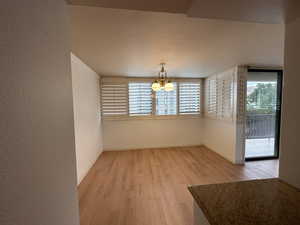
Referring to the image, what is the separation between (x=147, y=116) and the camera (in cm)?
435

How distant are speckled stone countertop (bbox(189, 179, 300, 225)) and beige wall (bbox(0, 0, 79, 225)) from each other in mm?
810

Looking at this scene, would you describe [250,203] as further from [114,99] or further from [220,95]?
[114,99]

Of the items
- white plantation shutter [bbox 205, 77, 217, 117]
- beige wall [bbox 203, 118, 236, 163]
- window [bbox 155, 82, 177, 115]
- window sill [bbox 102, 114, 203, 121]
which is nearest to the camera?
beige wall [bbox 203, 118, 236, 163]

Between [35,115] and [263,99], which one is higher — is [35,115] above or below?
below

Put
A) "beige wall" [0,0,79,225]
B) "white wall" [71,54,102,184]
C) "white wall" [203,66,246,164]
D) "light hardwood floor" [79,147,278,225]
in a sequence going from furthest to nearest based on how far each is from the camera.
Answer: "white wall" [203,66,246,164], "white wall" [71,54,102,184], "light hardwood floor" [79,147,278,225], "beige wall" [0,0,79,225]

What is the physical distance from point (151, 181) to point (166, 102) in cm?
248

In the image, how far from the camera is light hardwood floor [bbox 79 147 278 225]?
5.79 ft

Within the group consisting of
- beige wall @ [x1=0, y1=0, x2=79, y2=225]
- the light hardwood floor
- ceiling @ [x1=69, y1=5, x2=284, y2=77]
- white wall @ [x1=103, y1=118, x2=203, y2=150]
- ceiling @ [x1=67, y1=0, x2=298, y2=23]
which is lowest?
the light hardwood floor

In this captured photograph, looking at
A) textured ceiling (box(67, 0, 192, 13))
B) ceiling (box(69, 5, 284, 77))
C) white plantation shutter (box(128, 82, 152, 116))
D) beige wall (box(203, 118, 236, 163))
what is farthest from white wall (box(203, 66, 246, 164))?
textured ceiling (box(67, 0, 192, 13))

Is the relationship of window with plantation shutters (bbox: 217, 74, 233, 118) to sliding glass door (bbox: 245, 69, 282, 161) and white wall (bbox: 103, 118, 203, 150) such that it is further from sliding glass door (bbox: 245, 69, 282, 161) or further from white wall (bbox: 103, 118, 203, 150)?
white wall (bbox: 103, 118, 203, 150)

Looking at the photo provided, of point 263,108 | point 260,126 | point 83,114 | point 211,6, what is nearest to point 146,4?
point 211,6

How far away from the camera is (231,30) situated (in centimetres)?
154

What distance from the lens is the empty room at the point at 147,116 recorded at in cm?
51

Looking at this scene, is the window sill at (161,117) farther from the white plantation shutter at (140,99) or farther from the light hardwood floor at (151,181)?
the light hardwood floor at (151,181)
